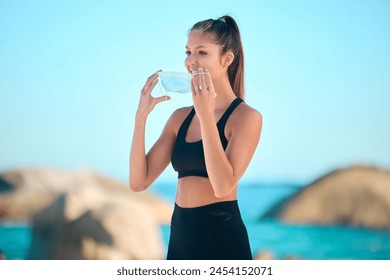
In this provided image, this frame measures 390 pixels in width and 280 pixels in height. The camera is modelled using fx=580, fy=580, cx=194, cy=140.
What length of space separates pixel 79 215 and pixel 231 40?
2.83 m

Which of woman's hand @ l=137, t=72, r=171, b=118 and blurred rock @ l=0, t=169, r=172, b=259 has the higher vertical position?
blurred rock @ l=0, t=169, r=172, b=259

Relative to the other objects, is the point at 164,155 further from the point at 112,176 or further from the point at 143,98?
the point at 112,176

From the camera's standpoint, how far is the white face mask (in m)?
1.97

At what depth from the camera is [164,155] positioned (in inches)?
78.4

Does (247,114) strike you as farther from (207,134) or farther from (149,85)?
(149,85)

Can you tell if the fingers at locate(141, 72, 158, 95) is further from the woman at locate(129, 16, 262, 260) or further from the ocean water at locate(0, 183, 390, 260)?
the ocean water at locate(0, 183, 390, 260)

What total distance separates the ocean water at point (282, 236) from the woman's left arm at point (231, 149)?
2940mm

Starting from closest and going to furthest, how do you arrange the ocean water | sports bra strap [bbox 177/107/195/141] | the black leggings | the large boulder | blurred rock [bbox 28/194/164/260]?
the black leggings < sports bra strap [bbox 177/107/195/141] < blurred rock [bbox 28/194/164/260] < the ocean water < the large boulder

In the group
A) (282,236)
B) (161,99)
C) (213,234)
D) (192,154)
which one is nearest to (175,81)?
(161,99)

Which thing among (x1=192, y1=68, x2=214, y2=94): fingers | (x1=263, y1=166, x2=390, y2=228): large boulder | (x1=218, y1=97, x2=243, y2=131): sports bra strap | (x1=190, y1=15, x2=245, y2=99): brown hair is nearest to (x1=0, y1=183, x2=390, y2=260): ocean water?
(x1=263, y1=166, x2=390, y2=228): large boulder

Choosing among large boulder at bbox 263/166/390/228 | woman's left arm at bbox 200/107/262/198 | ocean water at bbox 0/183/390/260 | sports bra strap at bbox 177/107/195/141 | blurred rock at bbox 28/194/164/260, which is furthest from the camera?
large boulder at bbox 263/166/390/228

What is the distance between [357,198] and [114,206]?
2038 millimetres

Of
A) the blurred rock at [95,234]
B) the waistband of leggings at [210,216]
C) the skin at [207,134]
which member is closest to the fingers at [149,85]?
the skin at [207,134]

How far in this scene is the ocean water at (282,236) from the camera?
15.3 ft
